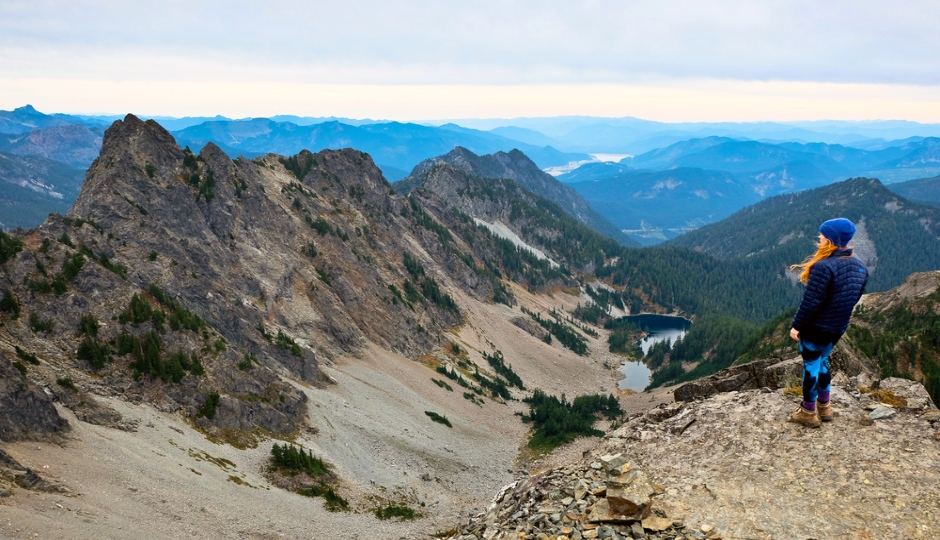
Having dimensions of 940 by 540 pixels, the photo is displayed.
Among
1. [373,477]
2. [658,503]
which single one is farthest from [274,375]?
[658,503]

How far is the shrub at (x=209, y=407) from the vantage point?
57.0m

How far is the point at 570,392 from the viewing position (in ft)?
454

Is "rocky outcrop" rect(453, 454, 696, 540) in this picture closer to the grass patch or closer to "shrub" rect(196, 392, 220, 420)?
the grass patch

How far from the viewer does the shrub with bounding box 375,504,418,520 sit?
2083 inches

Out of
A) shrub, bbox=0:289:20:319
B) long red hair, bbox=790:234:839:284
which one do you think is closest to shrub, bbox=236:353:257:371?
shrub, bbox=0:289:20:319

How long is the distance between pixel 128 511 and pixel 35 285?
1339 inches

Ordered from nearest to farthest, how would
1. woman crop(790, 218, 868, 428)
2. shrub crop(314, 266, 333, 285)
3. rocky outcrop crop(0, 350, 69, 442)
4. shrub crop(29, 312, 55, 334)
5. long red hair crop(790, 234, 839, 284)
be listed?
woman crop(790, 218, 868, 428), long red hair crop(790, 234, 839, 284), rocky outcrop crop(0, 350, 69, 442), shrub crop(29, 312, 55, 334), shrub crop(314, 266, 333, 285)

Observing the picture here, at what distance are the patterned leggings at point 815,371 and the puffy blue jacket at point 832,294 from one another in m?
0.34

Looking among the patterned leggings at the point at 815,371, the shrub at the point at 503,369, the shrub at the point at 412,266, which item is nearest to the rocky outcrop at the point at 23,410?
the patterned leggings at the point at 815,371

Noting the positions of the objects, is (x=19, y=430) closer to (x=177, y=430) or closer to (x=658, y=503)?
(x=177, y=430)

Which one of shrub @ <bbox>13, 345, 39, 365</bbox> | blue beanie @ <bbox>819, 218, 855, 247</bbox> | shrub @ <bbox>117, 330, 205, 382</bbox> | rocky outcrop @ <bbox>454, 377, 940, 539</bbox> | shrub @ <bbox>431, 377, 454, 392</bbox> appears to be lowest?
shrub @ <bbox>431, 377, 454, 392</bbox>

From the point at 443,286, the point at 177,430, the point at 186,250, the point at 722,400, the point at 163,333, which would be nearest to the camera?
the point at 722,400

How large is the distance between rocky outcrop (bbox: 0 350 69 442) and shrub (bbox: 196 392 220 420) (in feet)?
51.8

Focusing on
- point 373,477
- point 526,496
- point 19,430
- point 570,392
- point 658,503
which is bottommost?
point 570,392
